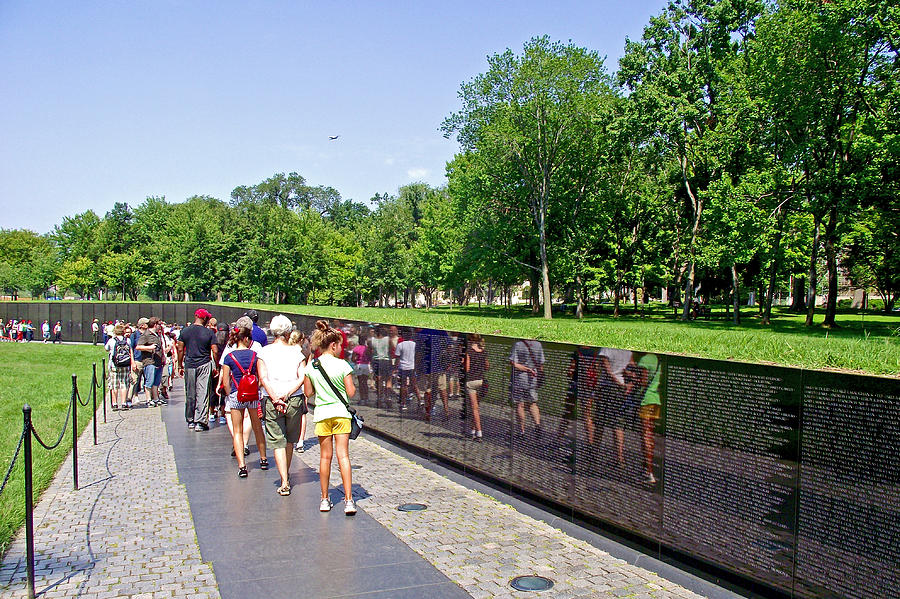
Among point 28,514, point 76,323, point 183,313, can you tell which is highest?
point 28,514

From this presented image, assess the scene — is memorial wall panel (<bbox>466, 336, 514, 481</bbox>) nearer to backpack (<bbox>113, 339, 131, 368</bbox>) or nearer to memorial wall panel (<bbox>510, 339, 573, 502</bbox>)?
memorial wall panel (<bbox>510, 339, 573, 502</bbox>)

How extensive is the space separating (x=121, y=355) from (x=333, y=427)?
11227mm

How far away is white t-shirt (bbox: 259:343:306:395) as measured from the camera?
8477mm

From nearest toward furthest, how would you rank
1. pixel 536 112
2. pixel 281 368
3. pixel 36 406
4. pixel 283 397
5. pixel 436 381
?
pixel 283 397 < pixel 281 368 < pixel 436 381 < pixel 36 406 < pixel 536 112

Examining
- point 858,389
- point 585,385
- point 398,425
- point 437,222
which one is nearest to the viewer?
point 858,389

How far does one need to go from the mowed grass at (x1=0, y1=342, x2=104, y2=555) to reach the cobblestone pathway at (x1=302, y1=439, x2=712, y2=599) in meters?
3.79

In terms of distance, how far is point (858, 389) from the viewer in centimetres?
456

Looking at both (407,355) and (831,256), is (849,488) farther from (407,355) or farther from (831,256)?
(831,256)

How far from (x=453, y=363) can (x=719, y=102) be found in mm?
33800

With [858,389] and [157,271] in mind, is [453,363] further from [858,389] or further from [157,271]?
[157,271]

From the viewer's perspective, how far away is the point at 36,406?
668 inches

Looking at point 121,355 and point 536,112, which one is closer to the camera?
point 121,355

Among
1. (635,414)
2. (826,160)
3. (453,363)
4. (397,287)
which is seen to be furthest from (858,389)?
(397,287)

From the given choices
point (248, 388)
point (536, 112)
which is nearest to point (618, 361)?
point (248, 388)
